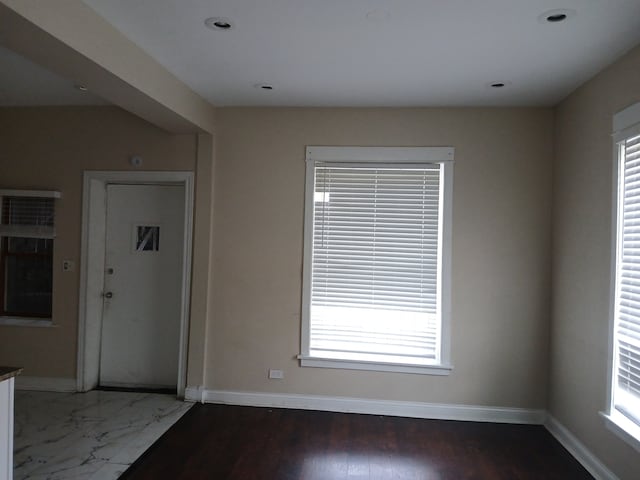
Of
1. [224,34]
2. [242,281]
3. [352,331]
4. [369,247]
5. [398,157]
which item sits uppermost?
[224,34]

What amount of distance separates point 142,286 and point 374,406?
249cm

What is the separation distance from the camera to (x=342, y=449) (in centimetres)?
320

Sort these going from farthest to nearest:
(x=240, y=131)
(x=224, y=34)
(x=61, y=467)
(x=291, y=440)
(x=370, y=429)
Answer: (x=240, y=131) → (x=370, y=429) → (x=291, y=440) → (x=61, y=467) → (x=224, y=34)

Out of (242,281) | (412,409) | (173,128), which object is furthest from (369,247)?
(173,128)

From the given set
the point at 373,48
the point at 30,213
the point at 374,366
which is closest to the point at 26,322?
the point at 30,213

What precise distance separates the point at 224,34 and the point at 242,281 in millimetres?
2153

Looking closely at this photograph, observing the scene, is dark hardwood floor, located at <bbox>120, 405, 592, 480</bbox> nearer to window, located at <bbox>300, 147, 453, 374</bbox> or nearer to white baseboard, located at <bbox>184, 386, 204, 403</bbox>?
white baseboard, located at <bbox>184, 386, 204, 403</bbox>

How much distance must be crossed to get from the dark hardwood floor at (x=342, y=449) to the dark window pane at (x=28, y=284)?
194cm

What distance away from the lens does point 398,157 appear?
3846 mm

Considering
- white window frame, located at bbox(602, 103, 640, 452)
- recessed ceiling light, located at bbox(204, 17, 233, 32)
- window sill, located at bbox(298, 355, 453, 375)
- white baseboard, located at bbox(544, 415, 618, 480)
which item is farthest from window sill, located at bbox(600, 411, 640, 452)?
recessed ceiling light, located at bbox(204, 17, 233, 32)

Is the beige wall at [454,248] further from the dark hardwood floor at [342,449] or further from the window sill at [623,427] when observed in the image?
the window sill at [623,427]

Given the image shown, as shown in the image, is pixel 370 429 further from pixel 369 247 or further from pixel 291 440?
pixel 369 247

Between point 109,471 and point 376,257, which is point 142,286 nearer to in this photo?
point 109,471

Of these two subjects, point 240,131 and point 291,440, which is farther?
point 240,131
